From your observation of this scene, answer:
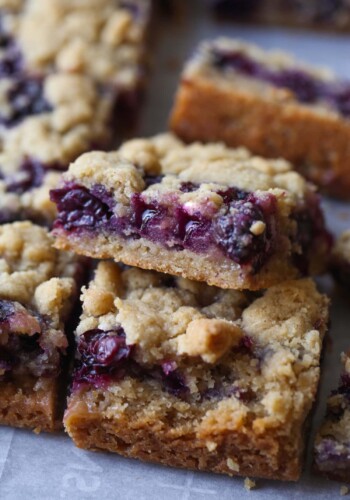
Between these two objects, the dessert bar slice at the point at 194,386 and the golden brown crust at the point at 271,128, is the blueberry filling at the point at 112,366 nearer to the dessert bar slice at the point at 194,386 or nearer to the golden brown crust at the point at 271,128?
the dessert bar slice at the point at 194,386

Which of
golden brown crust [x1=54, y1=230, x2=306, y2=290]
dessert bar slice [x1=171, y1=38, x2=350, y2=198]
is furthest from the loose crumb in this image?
dessert bar slice [x1=171, y1=38, x2=350, y2=198]

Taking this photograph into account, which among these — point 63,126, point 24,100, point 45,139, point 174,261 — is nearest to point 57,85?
point 24,100

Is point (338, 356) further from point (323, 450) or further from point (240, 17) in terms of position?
point (240, 17)

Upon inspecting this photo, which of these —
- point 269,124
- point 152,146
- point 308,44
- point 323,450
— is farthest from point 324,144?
point 323,450

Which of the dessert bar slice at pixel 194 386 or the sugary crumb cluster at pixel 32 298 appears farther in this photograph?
the sugary crumb cluster at pixel 32 298

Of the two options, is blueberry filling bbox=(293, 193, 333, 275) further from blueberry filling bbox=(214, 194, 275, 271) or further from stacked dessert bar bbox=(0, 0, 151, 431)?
stacked dessert bar bbox=(0, 0, 151, 431)

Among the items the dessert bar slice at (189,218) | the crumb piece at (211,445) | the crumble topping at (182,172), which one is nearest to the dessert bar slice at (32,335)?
the dessert bar slice at (189,218)

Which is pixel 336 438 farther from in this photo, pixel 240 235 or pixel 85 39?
pixel 85 39
